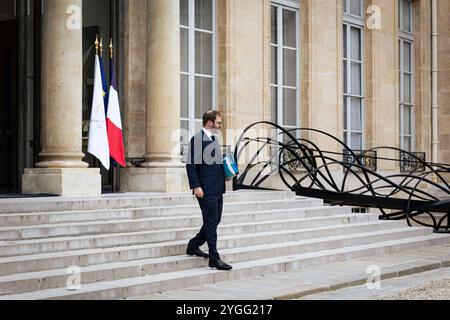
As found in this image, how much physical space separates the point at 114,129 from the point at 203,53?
3.59 m

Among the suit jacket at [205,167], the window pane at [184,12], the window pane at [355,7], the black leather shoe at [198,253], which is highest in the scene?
the window pane at [355,7]

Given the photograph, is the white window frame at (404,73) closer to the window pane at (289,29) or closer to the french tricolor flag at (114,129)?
the window pane at (289,29)

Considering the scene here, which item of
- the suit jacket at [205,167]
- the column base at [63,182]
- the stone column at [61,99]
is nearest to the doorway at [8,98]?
the column base at [63,182]

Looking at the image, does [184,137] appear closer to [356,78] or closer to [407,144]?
[356,78]

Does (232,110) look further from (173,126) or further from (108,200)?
(108,200)

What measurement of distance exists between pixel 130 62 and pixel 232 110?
8.66ft

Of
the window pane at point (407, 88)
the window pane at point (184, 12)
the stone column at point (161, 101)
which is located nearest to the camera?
the stone column at point (161, 101)

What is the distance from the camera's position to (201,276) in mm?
9133

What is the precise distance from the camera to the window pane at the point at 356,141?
20344mm

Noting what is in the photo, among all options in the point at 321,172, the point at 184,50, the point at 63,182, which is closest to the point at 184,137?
the point at 184,50

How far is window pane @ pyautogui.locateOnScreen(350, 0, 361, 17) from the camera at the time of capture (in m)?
20.2

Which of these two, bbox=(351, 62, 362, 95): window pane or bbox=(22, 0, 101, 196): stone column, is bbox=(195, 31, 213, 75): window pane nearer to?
bbox=(22, 0, 101, 196): stone column

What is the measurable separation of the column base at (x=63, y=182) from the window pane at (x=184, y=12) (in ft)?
15.0

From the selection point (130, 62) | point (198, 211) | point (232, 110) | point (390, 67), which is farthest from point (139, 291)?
point (390, 67)
